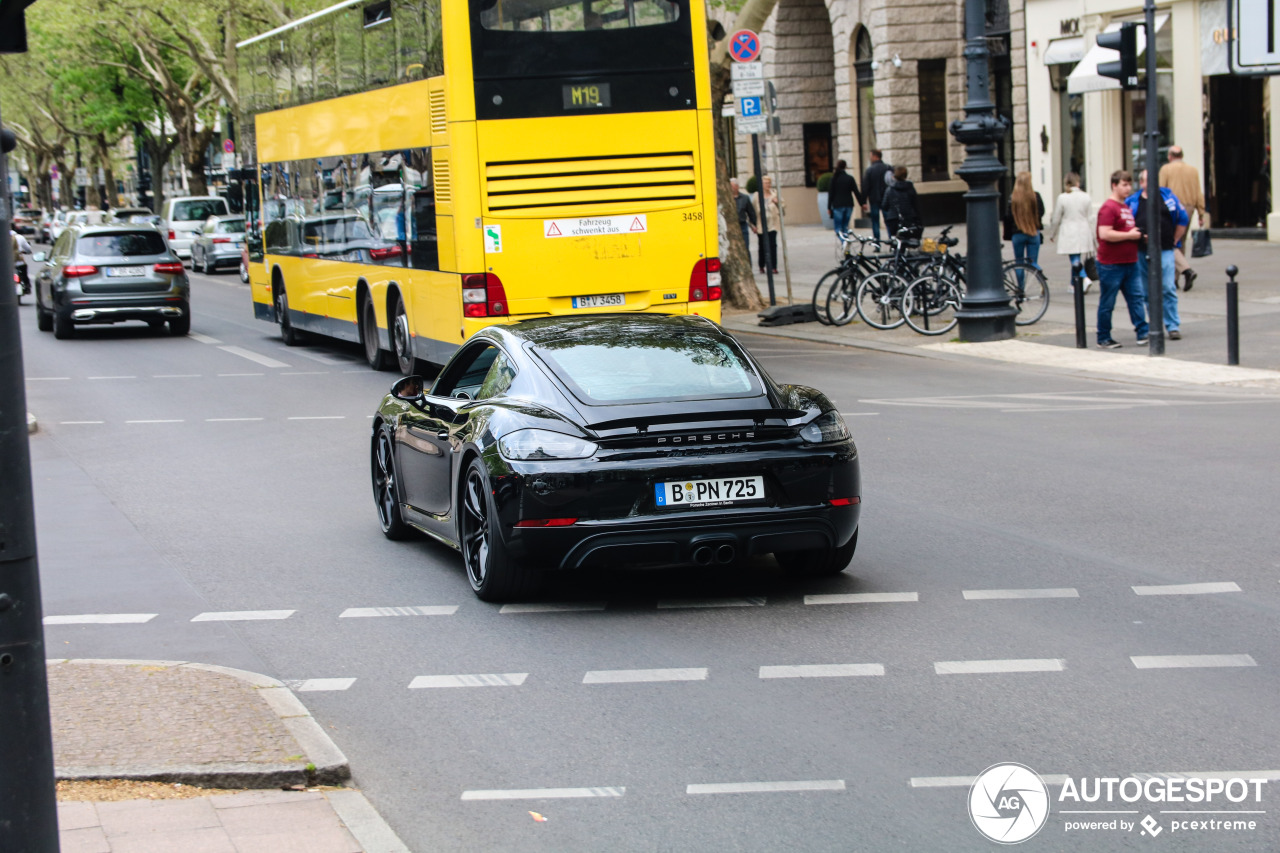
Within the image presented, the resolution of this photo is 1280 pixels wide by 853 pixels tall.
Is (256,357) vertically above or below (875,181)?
below

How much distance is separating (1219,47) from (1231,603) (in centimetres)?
2617

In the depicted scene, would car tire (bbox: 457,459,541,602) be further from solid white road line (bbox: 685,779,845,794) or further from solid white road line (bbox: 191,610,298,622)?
solid white road line (bbox: 685,779,845,794)

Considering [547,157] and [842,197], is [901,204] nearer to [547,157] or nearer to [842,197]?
[842,197]

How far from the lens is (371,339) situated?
20.3m

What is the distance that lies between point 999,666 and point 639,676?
4.53ft

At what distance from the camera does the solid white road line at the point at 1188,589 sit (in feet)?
25.3

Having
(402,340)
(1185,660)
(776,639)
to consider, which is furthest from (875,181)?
(1185,660)

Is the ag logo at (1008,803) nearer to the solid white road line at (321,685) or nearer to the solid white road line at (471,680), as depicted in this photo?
the solid white road line at (471,680)

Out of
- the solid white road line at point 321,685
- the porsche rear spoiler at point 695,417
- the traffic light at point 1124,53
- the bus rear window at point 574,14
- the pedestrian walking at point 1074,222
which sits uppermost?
the bus rear window at point 574,14

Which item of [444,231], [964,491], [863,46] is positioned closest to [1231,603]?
[964,491]

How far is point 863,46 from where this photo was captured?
143ft

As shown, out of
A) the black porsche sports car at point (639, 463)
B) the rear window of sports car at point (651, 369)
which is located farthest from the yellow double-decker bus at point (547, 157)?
the rear window of sports car at point (651, 369)

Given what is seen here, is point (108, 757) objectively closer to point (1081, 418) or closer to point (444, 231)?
point (1081, 418)

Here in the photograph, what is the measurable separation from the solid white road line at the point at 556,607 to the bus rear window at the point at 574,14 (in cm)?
931
